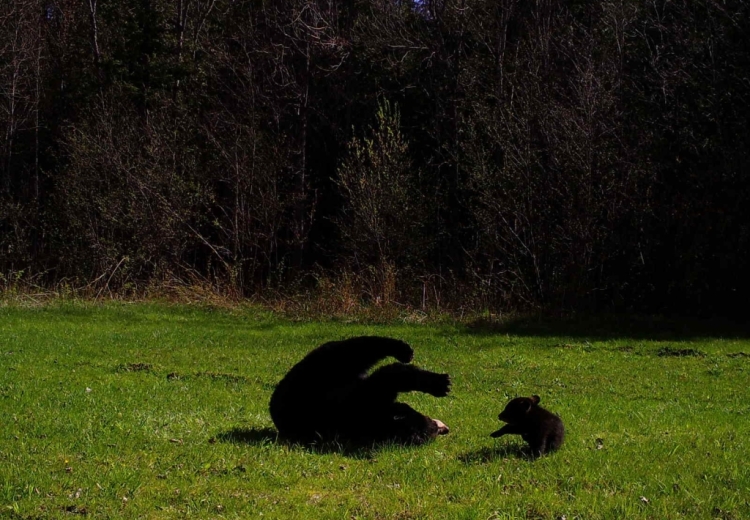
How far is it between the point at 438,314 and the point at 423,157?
9.66 metres

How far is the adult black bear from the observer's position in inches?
240

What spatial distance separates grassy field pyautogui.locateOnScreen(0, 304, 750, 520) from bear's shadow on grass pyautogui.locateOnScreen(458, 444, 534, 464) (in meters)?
0.03

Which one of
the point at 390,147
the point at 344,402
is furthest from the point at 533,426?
the point at 390,147

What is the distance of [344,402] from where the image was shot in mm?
6180

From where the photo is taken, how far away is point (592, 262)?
19578mm

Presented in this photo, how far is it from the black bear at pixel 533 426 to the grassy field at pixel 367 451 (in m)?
0.15

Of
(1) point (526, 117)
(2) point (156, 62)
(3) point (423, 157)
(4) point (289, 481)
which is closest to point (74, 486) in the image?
(4) point (289, 481)

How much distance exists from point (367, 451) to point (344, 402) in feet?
1.38

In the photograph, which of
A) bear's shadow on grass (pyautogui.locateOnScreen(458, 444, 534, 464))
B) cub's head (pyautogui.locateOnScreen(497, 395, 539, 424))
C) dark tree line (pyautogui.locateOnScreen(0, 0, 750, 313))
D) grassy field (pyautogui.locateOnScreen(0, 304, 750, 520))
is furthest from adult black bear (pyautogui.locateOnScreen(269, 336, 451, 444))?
dark tree line (pyautogui.locateOnScreen(0, 0, 750, 313))

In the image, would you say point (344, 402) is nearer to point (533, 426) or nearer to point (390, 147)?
point (533, 426)

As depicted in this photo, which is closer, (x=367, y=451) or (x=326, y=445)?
(x=367, y=451)

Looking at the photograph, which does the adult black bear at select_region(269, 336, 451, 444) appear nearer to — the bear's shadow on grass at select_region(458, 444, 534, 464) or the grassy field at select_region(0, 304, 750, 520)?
the grassy field at select_region(0, 304, 750, 520)

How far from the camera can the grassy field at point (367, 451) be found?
195 inches

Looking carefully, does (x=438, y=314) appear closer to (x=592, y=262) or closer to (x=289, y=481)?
(x=592, y=262)
